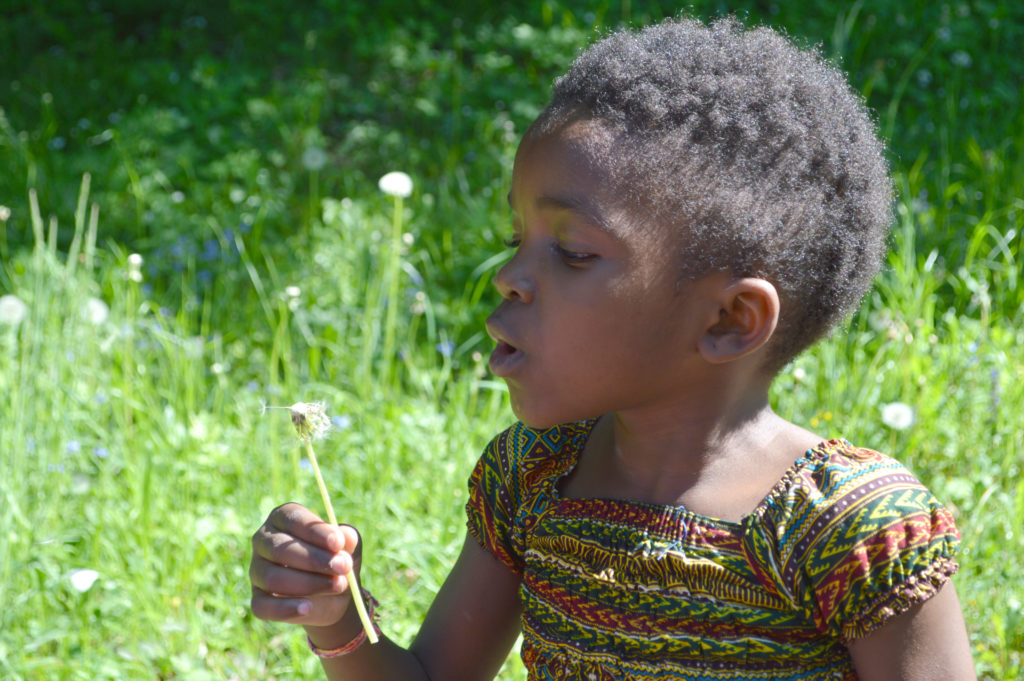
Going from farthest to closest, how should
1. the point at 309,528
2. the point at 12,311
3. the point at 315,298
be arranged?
the point at 315,298 < the point at 12,311 < the point at 309,528

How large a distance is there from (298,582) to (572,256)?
48 centimetres

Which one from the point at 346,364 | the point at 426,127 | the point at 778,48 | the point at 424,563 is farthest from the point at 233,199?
the point at 778,48

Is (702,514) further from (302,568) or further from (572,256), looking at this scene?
(302,568)

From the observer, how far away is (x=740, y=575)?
1356mm

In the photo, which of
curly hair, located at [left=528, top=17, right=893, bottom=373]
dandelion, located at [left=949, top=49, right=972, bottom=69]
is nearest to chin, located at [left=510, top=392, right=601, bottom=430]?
curly hair, located at [left=528, top=17, right=893, bottom=373]

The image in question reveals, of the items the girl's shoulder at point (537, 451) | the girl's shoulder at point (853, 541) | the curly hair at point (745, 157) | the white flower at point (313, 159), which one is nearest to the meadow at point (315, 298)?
the white flower at point (313, 159)

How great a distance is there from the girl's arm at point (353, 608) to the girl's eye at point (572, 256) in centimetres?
40

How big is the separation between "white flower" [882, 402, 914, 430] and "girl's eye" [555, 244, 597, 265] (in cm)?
137

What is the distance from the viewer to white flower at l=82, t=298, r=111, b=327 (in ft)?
9.61

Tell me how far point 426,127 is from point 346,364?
1.76 metres

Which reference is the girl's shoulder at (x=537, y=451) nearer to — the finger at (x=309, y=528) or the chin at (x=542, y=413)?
the chin at (x=542, y=413)

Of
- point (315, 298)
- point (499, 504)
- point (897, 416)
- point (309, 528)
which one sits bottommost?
point (315, 298)

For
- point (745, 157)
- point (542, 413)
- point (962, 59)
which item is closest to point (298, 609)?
point (542, 413)

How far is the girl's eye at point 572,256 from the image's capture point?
53.4 inches
